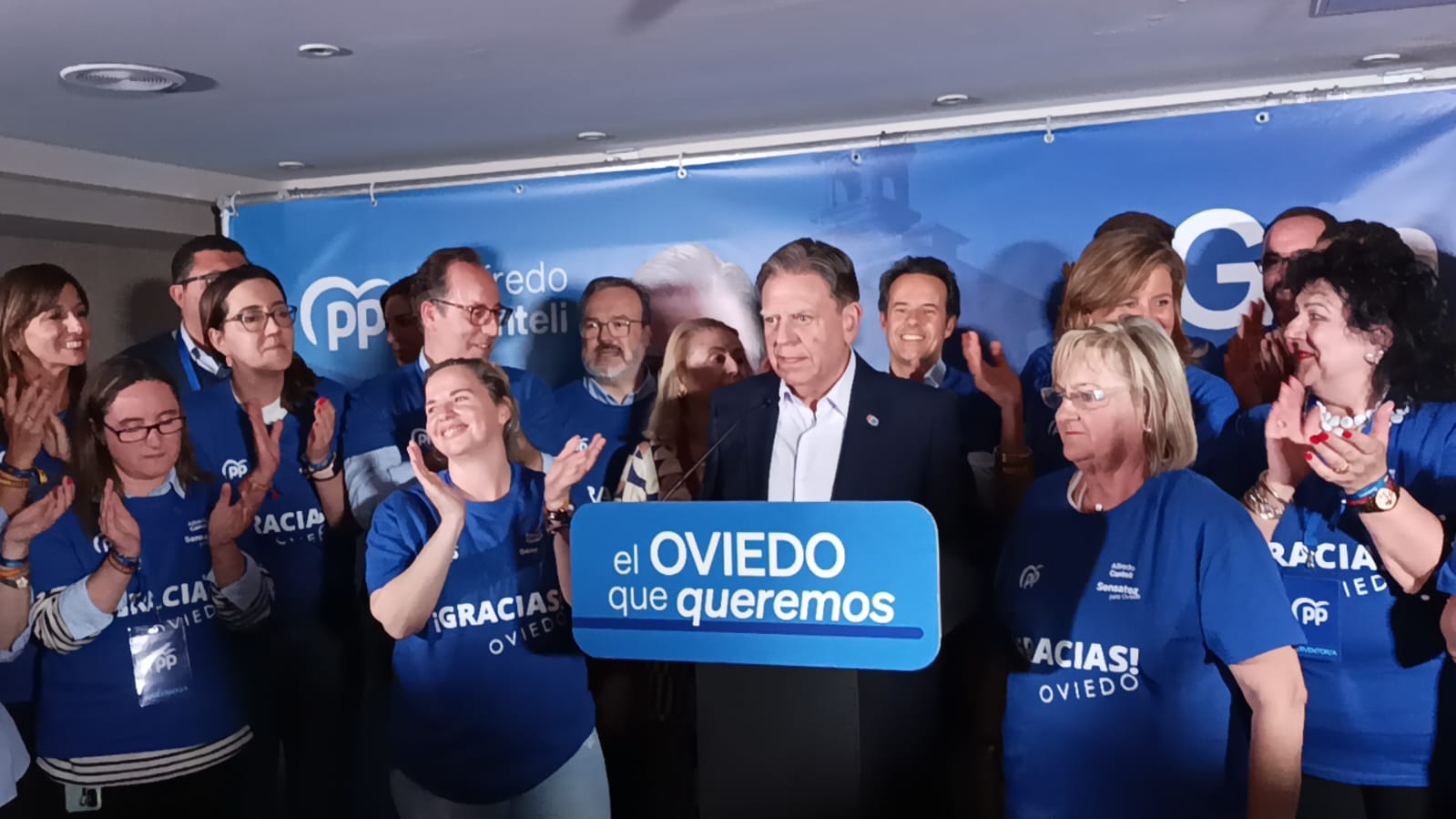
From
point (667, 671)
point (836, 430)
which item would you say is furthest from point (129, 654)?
point (836, 430)

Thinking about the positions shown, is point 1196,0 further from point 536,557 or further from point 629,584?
point 536,557

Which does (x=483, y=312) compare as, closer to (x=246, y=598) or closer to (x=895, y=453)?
(x=246, y=598)

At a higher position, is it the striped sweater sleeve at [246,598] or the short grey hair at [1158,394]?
the short grey hair at [1158,394]

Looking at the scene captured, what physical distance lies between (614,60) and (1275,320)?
152 centimetres

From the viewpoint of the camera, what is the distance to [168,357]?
3.32m

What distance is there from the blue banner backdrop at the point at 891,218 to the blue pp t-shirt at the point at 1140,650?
0.42 m

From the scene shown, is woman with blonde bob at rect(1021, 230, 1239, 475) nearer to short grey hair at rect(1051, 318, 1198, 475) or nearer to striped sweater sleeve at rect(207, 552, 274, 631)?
short grey hair at rect(1051, 318, 1198, 475)

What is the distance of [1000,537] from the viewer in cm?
273

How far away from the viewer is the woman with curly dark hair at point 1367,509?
Answer: 2408mm

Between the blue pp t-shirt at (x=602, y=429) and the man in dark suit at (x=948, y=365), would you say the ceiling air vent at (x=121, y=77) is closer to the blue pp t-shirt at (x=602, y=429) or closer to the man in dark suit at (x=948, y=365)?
the blue pp t-shirt at (x=602, y=429)

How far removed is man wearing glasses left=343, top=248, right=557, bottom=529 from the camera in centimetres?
319

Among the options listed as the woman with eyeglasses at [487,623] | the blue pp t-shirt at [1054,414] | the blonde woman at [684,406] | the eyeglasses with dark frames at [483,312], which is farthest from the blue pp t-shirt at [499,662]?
the blue pp t-shirt at [1054,414]

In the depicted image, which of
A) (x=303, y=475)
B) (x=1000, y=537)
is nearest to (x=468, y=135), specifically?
(x=303, y=475)

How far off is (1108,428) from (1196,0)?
3.06 feet
